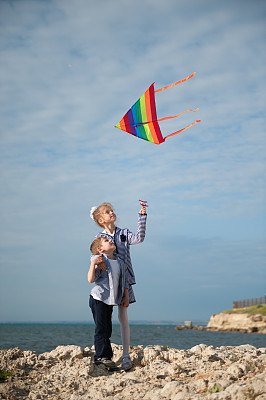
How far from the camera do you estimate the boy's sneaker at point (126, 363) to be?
4863mm

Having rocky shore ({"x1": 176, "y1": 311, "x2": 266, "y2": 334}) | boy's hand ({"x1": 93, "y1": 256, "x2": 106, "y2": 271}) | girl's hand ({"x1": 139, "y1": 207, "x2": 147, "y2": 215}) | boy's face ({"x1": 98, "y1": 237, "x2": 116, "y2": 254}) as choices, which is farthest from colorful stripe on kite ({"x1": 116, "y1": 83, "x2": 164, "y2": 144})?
rocky shore ({"x1": 176, "y1": 311, "x2": 266, "y2": 334})

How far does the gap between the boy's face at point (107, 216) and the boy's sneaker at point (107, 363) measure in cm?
163

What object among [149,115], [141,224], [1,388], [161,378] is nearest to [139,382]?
[161,378]

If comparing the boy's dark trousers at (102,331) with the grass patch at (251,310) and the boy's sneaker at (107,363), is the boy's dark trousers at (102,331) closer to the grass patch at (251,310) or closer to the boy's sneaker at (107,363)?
the boy's sneaker at (107,363)

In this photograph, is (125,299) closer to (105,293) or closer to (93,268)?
(105,293)

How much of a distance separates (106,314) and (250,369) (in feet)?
5.64

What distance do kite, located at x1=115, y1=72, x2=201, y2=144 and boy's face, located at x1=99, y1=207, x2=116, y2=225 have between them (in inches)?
44.0

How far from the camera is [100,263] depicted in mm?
4961

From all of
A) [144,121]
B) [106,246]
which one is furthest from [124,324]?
[144,121]

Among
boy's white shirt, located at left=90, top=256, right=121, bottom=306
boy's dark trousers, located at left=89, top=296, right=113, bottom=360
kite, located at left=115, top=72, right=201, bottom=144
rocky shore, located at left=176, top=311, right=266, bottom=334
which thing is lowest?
rocky shore, located at left=176, top=311, right=266, bottom=334

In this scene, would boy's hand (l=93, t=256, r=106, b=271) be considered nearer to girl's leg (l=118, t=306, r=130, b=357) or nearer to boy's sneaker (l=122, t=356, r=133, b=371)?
girl's leg (l=118, t=306, r=130, b=357)

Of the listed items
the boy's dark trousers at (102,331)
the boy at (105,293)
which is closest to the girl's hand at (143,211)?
the boy at (105,293)

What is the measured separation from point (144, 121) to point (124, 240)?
5.38ft

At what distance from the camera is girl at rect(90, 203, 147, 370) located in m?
5.07
